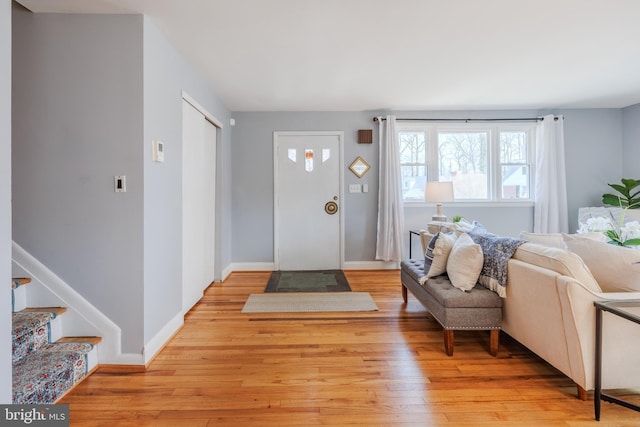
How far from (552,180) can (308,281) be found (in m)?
3.78

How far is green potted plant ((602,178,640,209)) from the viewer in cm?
391

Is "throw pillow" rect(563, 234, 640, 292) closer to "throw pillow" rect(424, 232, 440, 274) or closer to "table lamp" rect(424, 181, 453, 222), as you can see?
"throw pillow" rect(424, 232, 440, 274)

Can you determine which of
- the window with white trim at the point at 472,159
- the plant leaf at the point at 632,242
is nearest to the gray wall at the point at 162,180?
the window with white trim at the point at 472,159

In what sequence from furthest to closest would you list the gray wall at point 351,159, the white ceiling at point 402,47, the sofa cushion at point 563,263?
the gray wall at point 351,159 → the white ceiling at point 402,47 → the sofa cushion at point 563,263

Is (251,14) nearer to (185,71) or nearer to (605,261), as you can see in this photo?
(185,71)

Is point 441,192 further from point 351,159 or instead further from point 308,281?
point 308,281

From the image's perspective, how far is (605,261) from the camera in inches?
69.6

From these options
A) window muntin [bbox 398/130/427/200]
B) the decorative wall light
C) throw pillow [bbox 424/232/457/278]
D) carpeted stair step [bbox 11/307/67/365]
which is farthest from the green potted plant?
carpeted stair step [bbox 11/307/67/365]

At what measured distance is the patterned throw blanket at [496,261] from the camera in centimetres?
205

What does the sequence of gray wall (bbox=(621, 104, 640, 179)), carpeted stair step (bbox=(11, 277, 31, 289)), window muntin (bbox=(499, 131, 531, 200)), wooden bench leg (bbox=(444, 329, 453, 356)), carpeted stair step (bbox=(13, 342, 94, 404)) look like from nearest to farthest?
carpeted stair step (bbox=(13, 342, 94, 404)) → carpeted stair step (bbox=(11, 277, 31, 289)) → wooden bench leg (bbox=(444, 329, 453, 356)) → gray wall (bbox=(621, 104, 640, 179)) → window muntin (bbox=(499, 131, 531, 200))

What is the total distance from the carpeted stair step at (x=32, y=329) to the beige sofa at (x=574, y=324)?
3061 mm

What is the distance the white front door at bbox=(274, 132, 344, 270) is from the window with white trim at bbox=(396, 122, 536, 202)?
3.63 ft

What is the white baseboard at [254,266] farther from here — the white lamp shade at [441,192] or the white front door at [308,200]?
the white lamp shade at [441,192]
